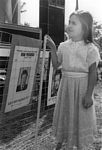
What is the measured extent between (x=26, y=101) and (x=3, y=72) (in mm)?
417

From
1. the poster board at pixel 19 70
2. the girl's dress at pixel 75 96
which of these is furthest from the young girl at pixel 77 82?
the poster board at pixel 19 70

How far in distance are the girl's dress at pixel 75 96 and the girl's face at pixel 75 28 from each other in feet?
0.23

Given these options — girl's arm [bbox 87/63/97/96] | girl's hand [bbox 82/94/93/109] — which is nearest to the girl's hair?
girl's arm [bbox 87/63/97/96]

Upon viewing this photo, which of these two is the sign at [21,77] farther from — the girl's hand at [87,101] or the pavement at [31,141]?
the girl's hand at [87,101]

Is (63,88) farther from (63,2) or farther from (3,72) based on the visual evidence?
(63,2)

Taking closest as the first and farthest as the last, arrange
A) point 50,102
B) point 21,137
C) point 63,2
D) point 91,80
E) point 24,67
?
point 91,80, point 24,67, point 21,137, point 50,102, point 63,2

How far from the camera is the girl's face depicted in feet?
9.29

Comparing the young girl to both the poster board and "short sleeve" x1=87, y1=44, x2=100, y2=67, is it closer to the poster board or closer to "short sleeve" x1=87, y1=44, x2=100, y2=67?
"short sleeve" x1=87, y1=44, x2=100, y2=67

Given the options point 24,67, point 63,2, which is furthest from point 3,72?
point 63,2

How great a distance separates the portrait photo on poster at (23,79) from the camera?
Result: 3.37m

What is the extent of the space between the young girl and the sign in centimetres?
44

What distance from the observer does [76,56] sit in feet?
9.46

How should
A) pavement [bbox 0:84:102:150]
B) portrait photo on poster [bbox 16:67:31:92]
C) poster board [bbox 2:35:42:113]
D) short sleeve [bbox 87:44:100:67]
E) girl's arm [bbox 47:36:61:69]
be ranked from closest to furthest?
short sleeve [bbox 87:44:100:67] → girl's arm [bbox 47:36:61:69] → poster board [bbox 2:35:42:113] → portrait photo on poster [bbox 16:67:31:92] → pavement [bbox 0:84:102:150]

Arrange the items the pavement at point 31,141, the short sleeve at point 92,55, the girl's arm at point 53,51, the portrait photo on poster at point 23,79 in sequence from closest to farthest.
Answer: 1. the short sleeve at point 92,55
2. the girl's arm at point 53,51
3. the portrait photo on poster at point 23,79
4. the pavement at point 31,141
